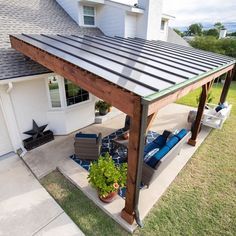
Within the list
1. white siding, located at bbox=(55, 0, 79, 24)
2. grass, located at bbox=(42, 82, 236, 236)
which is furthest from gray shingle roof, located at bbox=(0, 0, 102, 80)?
grass, located at bbox=(42, 82, 236, 236)

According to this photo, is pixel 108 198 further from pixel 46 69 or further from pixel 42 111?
pixel 46 69

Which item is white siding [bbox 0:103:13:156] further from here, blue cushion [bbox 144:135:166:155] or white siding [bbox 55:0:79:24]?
white siding [bbox 55:0:79:24]

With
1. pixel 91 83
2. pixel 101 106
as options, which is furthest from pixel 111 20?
pixel 91 83

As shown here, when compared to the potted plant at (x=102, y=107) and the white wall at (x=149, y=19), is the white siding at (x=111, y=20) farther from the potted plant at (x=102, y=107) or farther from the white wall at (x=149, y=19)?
the potted plant at (x=102, y=107)

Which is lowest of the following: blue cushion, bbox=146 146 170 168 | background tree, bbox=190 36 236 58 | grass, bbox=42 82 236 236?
grass, bbox=42 82 236 236

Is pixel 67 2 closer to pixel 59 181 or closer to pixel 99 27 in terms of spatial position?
pixel 99 27

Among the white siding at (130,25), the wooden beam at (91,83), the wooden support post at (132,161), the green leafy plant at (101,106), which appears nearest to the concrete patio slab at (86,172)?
the wooden support post at (132,161)

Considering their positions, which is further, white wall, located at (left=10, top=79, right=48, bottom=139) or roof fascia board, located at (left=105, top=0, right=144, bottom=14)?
roof fascia board, located at (left=105, top=0, right=144, bottom=14)
